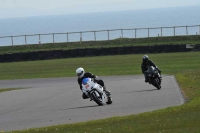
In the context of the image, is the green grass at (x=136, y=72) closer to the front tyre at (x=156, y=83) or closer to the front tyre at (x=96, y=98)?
the front tyre at (x=156, y=83)

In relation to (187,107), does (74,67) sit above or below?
below

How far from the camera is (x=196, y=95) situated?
22438 millimetres

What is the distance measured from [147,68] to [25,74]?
1906 cm

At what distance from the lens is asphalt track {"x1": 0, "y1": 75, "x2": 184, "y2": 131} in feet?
61.7

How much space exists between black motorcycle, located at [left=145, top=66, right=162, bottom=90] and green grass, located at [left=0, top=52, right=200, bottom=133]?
3.73 feet

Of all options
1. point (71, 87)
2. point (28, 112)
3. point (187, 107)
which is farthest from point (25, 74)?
point (187, 107)

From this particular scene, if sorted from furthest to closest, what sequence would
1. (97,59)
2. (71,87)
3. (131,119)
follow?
(97,59) → (71,87) → (131,119)

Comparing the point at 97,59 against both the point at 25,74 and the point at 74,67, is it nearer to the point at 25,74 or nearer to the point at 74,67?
the point at 74,67

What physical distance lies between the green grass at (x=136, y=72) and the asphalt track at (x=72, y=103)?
1.04 m

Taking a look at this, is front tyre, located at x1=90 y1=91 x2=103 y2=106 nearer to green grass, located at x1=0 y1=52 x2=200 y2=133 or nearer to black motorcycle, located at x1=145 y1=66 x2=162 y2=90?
green grass, located at x1=0 y1=52 x2=200 y2=133

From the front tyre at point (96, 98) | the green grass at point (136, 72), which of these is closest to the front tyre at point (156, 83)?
the green grass at point (136, 72)

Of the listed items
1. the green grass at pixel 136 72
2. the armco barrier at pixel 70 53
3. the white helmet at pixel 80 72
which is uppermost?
the white helmet at pixel 80 72

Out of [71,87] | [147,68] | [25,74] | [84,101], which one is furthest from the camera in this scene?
[25,74]

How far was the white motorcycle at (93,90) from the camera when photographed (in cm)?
2127
